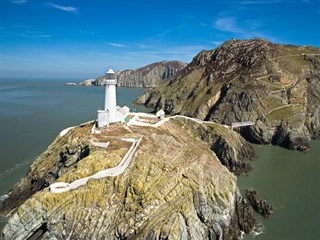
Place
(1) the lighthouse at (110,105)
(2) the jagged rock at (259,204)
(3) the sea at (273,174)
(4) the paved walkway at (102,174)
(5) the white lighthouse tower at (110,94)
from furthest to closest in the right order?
(5) the white lighthouse tower at (110,94), (1) the lighthouse at (110,105), (2) the jagged rock at (259,204), (3) the sea at (273,174), (4) the paved walkway at (102,174)

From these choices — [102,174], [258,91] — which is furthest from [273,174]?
[258,91]

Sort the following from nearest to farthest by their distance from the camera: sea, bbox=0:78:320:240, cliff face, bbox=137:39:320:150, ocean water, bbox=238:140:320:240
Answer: ocean water, bbox=238:140:320:240
sea, bbox=0:78:320:240
cliff face, bbox=137:39:320:150

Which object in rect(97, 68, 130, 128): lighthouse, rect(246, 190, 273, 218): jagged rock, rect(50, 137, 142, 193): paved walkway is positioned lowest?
rect(246, 190, 273, 218): jagged rock

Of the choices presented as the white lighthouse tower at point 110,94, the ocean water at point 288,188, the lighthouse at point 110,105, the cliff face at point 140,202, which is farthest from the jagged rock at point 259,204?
the white lighthouse tower at point 110,94

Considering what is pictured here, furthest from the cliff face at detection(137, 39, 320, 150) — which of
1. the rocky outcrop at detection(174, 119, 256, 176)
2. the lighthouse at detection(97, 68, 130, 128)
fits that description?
the lighthouse at detection(97, 68, 130, 128)

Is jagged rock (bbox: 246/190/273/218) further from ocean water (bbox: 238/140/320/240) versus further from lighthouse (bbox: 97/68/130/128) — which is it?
lighthouse (bbox: 97/68/130/128)

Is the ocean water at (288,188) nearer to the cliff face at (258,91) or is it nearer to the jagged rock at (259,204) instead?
the jagged rock at (259,204)
